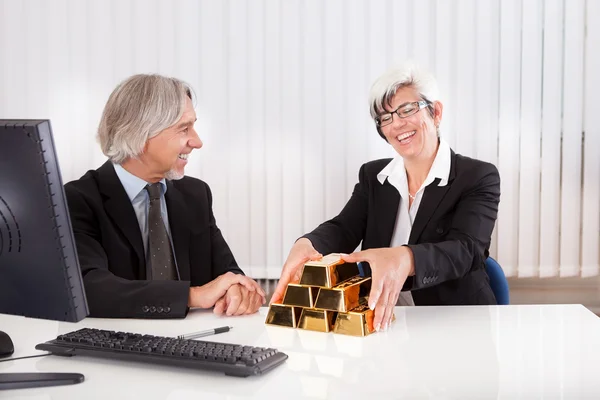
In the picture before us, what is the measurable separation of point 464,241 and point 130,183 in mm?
1175

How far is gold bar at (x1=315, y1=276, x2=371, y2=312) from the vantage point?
5.57 ft

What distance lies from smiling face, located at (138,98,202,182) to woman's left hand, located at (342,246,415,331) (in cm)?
93

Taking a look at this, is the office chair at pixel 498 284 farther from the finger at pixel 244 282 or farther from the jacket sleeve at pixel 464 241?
the finger at pixel 244 282

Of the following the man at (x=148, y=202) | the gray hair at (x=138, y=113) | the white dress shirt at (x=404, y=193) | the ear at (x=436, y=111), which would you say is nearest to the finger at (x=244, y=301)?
the man at (x=148, y=202)

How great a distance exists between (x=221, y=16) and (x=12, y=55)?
4.06ft

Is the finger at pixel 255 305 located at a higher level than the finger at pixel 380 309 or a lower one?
lower

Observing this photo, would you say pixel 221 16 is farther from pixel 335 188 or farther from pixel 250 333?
pixel 250 333

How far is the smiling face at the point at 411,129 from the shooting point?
276 cm

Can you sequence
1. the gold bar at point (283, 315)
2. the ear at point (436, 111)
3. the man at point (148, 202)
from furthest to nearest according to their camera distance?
the ear at point (436, 111)
the man at point (148, 202)
the gold bar at point (283, 315)

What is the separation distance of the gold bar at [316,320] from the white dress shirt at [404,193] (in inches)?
41.4

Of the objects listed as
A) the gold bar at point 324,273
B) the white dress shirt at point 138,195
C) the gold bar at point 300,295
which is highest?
the white dress shirt at point 138,195

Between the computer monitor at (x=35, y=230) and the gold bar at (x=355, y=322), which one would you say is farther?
the gold bar at (x=355, y=322)

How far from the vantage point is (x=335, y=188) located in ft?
12.6

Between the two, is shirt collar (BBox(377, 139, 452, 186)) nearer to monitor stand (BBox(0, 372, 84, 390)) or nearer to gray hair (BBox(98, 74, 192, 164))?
gray hair (BBox(98, 74, 192, 164))
